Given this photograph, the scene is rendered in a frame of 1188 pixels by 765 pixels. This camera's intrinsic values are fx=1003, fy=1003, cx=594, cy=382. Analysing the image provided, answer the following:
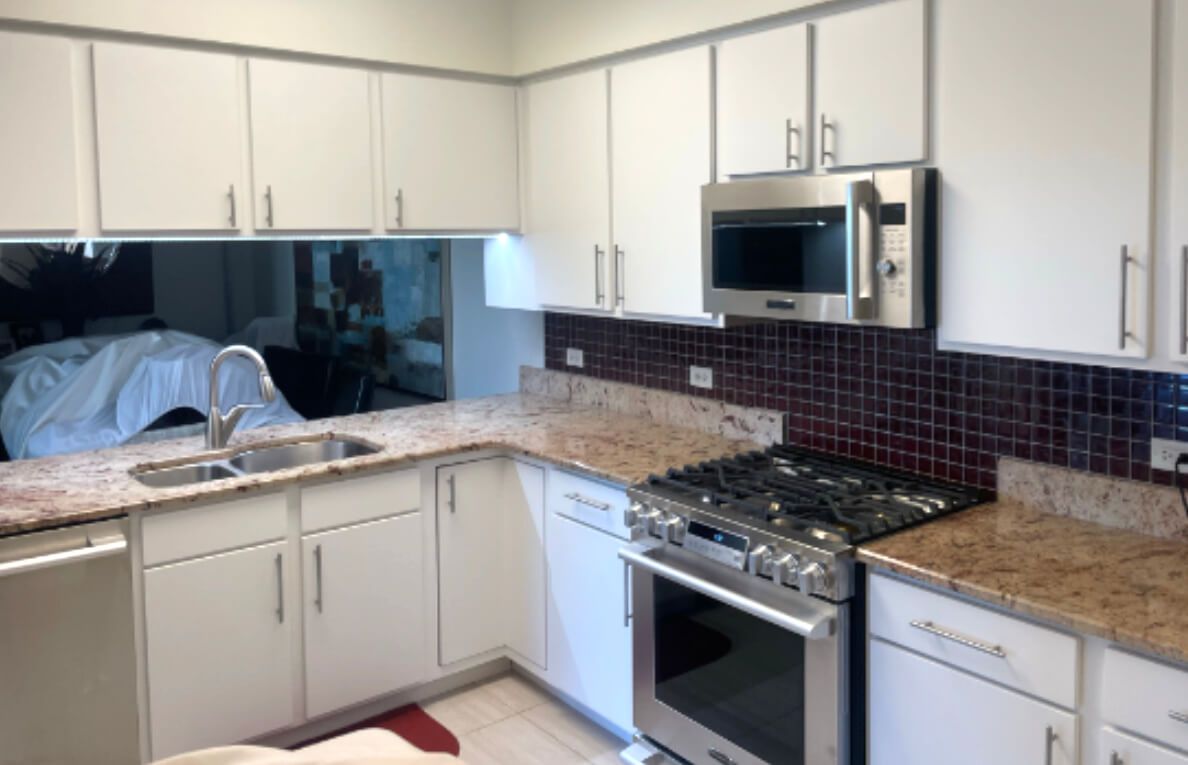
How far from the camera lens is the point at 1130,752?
74.2 inches

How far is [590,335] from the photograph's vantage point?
409 centimetres

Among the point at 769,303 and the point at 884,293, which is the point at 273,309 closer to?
the point at 769,303

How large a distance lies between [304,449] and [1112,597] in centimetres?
265

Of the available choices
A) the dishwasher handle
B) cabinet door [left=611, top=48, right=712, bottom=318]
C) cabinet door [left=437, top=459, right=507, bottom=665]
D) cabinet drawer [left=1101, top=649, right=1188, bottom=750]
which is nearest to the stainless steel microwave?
cabinet door [left=611, top=48, right=712, bottom=318]

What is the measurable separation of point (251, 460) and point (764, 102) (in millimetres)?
2094

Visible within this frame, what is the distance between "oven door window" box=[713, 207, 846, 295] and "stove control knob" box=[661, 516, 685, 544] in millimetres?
714

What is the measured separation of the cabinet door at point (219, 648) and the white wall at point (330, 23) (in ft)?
5.31

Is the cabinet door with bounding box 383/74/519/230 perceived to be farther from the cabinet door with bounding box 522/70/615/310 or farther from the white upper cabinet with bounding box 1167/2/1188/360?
the white upper cabinet with bounding box 1167/2/1188/360

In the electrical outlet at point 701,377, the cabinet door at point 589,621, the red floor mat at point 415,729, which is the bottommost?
the red floor mat at point 415,729

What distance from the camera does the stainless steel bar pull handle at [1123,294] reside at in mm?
2137

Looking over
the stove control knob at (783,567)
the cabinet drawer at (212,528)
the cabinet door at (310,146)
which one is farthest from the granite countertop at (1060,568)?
the cabinet door at (310,146)

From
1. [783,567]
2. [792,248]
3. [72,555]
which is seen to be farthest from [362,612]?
[792,248]

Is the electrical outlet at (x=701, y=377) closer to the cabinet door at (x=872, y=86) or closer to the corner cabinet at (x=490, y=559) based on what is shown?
the corner cabinet at (x=490, y=559)

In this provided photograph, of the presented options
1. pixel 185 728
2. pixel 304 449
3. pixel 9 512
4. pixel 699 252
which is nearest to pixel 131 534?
pixel 9 512
